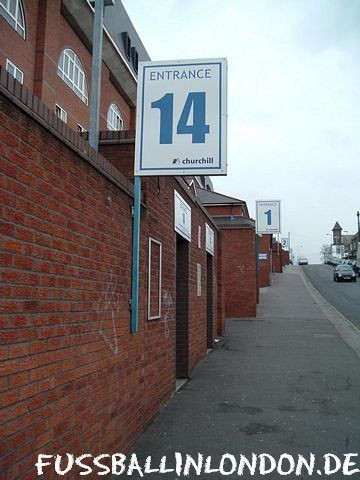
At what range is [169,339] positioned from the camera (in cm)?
719

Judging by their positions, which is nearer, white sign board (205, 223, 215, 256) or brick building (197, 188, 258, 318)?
white sign board (205, 223, 215, 256)

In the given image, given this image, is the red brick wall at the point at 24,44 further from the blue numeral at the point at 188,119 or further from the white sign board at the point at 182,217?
the blue numeral at the point at 188,119

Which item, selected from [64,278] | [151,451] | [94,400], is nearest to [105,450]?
[94,400]

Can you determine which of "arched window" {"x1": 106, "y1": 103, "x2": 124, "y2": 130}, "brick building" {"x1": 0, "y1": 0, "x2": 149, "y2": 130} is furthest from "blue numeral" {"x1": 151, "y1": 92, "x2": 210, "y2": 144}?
"arched window" {"x1": 106, "y1": 103, "x2": 124, "y2": 130}

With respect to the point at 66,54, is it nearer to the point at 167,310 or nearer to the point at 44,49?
the point at 44,49

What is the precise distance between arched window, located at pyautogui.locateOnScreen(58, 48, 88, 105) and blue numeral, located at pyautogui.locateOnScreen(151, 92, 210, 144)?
20.9 metres

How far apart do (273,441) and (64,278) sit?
3.31m

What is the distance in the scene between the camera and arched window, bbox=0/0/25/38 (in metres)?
19.7

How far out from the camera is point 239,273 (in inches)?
805

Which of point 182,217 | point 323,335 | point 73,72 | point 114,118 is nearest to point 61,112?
point 73,72

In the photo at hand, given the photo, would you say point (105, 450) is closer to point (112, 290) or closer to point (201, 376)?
point (112, 290)

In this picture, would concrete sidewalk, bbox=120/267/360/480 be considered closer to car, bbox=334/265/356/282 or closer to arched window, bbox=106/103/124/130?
arched window, bbox=106/103/124/130

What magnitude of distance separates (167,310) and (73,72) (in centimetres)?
2226

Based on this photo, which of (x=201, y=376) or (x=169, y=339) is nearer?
(x=169, y=339)
